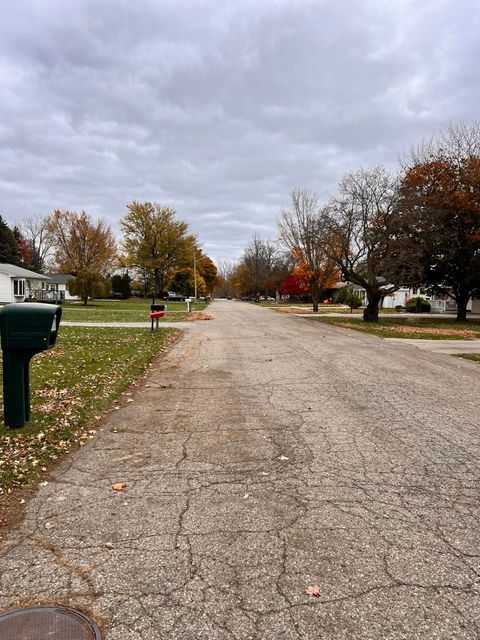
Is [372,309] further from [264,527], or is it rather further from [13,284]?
[13,284]

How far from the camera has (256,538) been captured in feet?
10.1

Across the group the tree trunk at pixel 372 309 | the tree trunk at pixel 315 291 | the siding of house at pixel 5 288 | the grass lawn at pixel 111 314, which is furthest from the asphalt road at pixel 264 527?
the siding of house at pixel 5 288

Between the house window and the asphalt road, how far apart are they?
140 feet

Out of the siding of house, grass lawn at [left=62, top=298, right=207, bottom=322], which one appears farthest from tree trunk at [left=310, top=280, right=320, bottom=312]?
the siding of house

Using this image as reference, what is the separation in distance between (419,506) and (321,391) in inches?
162

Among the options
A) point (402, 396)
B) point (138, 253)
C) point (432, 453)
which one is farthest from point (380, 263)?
point (138, 253)

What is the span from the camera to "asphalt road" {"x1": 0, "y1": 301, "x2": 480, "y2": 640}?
2.38m

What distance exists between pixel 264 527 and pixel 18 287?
4771 cm

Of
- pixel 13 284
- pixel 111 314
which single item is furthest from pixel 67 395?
pixel 13 284

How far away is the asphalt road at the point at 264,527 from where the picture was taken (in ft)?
7.82

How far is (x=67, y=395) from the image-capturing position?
22.8 ft

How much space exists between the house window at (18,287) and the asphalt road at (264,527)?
42.8m

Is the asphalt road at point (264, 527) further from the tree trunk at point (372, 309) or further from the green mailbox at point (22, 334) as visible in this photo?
the tree trunk at point (372, 309)

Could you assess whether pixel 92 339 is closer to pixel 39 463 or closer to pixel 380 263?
pixel 39 463
